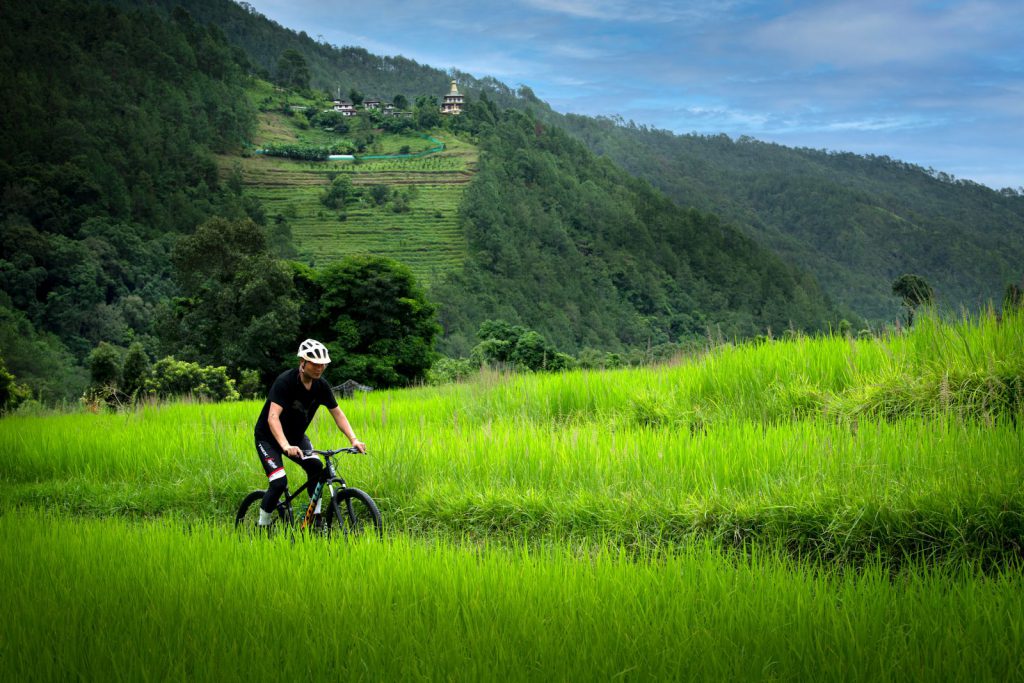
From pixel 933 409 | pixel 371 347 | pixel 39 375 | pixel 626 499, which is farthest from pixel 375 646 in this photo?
pixel 39 375

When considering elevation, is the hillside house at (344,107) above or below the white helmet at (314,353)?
above

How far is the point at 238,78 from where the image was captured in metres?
A: 158

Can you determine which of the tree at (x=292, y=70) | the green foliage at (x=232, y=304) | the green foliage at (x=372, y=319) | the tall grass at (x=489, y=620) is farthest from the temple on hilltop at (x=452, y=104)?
the tall grass at (x=489, y=620)

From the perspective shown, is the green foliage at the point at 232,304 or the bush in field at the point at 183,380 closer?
the bush in field at the point at 183,380

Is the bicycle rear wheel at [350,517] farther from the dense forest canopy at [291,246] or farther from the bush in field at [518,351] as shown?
the bush in field at [518,351]

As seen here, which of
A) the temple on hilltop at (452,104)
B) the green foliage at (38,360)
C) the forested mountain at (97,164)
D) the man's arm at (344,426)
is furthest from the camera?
the temple on hilltop at (452,104)

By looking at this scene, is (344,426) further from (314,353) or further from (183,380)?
(183,380)

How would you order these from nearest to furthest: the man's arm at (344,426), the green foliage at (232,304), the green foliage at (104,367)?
the man's arm at (344,426) → the green foliage at (104,367) → the green foliage at (232,304)

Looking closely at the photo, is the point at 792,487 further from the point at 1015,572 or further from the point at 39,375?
the point at 39,375

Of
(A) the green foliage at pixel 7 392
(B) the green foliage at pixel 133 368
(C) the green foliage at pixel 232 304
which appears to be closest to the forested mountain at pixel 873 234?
(C) the green foliage at pixel 232 304

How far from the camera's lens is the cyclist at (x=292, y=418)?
6832 millimetres

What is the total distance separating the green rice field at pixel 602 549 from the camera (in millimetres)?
4016

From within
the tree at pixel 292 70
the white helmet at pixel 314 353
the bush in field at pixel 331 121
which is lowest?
the white helmet at pixel 314 353

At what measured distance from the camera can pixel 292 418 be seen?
718cm
